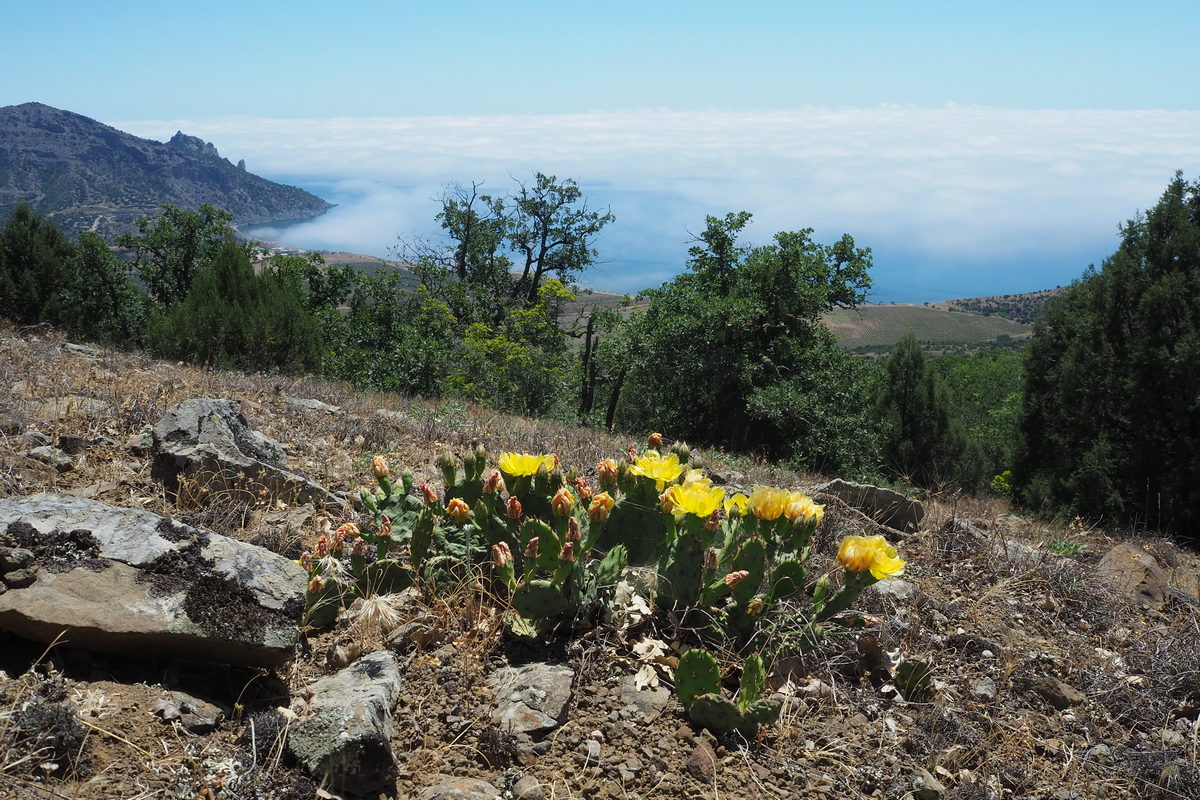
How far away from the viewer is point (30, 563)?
82.0 inches

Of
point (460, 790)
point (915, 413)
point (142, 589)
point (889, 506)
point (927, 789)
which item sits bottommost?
point (915, 413)

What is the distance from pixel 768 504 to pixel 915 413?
779 inches

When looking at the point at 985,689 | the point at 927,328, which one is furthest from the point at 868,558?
the point at 927,328

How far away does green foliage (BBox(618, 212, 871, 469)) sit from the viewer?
1523cm

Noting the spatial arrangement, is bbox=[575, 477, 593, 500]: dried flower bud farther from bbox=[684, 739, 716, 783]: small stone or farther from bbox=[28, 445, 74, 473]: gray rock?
bbox=[28, 445, 74, 473]: gray rock

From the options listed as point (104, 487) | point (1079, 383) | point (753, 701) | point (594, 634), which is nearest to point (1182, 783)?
point (753, 701)

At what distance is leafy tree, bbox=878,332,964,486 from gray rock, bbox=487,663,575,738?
64.3ft

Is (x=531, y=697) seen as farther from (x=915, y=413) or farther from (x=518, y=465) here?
(x=915, y=413)

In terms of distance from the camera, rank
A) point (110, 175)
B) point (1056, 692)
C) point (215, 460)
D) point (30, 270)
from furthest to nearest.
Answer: point (110, 175) → point (30, 270) → point (215, 460) → point (1056, 692)

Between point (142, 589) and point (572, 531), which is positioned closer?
point (142, 589)

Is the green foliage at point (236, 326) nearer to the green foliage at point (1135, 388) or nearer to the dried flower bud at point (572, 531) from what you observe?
the dried flower bud at point (572, 531)

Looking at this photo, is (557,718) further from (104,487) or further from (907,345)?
(907,345)

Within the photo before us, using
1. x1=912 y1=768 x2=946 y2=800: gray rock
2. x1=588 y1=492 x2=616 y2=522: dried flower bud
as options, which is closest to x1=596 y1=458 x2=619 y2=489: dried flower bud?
x1=588 y1=492 x2=616 y2=522: dried flower bud

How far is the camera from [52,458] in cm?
371
